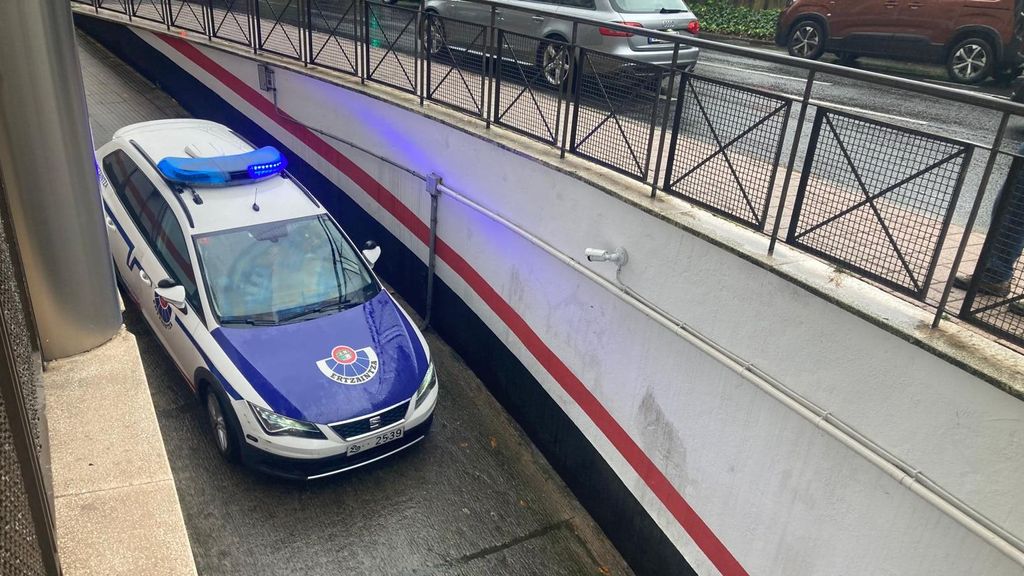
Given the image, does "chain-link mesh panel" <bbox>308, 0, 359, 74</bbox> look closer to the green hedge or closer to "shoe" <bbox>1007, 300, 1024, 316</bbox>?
"shoe" <bbox>1007, 300, 1024, 316</bbox>

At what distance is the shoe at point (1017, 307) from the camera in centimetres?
367

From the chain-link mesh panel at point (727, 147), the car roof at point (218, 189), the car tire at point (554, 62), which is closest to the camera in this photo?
→ the chain-link mesh panel at point (727, 147)

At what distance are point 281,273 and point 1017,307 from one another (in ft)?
18.6

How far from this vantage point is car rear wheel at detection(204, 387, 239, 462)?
626 cm

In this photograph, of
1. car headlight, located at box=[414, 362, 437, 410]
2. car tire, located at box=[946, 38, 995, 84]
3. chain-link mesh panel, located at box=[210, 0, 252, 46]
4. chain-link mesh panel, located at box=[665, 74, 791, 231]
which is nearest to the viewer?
chain-link mesh panel, located at box=[665, 74, 791, 231]

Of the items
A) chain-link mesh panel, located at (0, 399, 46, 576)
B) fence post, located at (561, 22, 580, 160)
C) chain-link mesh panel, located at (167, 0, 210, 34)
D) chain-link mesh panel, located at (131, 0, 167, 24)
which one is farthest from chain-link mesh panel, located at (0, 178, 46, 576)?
chain-link mesh panel, located at (131, 0, 167, 24)

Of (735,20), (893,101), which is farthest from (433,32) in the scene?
(735,20)

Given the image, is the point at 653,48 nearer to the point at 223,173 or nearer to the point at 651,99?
the point at 651,99

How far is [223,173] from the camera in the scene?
730cm

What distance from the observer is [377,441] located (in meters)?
6.23

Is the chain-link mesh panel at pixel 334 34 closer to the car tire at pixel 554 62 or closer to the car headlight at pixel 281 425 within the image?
the car tire at pixel 554 62

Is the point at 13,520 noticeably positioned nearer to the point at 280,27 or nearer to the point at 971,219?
the point at 971,219

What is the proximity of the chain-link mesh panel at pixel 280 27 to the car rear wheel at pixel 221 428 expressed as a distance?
5.50 m

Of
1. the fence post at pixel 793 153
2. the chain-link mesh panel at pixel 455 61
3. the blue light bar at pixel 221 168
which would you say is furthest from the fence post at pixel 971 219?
the blue light bar at pixel 221 168
